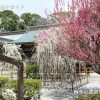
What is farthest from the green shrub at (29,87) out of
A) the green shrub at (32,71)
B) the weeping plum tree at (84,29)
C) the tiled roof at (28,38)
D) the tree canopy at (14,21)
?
the tree canopy at (14,21)

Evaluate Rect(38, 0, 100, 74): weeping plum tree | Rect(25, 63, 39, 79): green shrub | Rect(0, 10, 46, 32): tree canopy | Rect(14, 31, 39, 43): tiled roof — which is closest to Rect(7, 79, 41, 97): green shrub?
Rect(38, 0, 100, 74): weeping plum tree

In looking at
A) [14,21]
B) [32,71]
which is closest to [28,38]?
[32,71]

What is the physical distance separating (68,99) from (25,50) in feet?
50.2

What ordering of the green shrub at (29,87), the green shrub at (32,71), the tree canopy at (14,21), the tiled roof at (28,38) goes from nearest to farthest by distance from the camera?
1. the green shrub at (29,87)
2. the green shrub at (32,71)
3. the tiled roof at (28,38)
4. the tree canopy at (14,21)

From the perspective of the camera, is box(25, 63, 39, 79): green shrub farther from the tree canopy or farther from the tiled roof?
the tree canopy

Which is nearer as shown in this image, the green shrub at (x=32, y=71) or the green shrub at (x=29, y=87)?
the green shrub at (x=29, y=87)

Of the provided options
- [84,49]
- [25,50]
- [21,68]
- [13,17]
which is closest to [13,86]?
[84,49]

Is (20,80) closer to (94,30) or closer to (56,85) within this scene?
(94,30)

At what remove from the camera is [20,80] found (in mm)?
3162

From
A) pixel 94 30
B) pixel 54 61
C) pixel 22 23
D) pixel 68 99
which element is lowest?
pixel 68 99

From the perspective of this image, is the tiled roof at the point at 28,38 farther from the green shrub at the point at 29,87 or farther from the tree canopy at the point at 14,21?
the tree canopy at the point at 14,21

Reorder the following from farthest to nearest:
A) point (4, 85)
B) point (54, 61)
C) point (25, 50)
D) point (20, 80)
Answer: point (25, 50) < point (54, 61) < point (4, 85) < point (20, 80)

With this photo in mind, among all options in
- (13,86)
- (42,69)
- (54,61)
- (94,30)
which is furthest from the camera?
(42,69)

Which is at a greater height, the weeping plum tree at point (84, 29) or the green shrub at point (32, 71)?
the weeping plum tree at point (84, 29)
